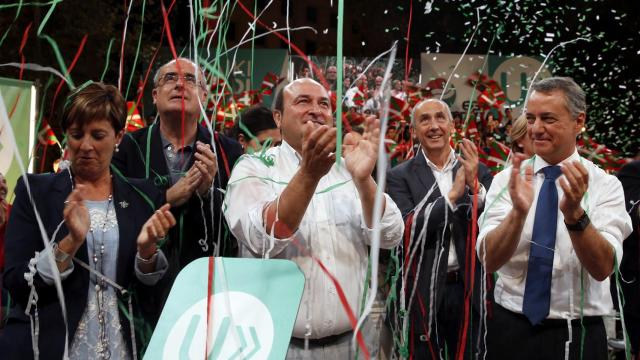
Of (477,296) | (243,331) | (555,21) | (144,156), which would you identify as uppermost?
(555,21)

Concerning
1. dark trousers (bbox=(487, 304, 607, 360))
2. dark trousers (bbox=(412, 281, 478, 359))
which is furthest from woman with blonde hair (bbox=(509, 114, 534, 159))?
dark trousers (bbox=(487, 304, 607, 360))

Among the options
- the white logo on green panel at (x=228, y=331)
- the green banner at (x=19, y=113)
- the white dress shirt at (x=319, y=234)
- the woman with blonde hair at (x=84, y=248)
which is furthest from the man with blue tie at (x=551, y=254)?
the green banner at (x=19, y=113)

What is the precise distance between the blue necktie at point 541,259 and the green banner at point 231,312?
3.73 feet

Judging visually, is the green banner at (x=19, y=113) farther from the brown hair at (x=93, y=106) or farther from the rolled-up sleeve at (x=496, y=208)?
the rolled-up sleeve at (x=496, y=208)

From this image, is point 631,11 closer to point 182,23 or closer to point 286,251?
point 182,23

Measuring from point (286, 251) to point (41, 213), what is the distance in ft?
2.59

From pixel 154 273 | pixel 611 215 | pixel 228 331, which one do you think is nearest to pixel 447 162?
pixel 611 215

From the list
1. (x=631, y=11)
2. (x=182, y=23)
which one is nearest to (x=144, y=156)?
(x=182, y=23)

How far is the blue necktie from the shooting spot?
2.57 meters

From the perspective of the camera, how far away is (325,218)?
245 cm

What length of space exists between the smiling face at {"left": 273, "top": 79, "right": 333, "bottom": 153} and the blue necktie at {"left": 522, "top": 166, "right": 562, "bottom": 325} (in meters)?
0.84

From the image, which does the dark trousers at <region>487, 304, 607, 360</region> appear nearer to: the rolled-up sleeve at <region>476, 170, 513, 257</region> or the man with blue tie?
the man with blue tie

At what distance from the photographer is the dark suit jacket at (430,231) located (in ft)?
11.2

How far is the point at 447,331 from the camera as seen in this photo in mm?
3533
